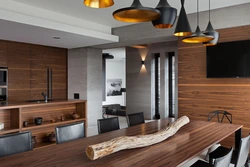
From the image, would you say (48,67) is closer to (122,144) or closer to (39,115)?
(39,115)

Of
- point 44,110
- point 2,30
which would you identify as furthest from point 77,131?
point 2,30

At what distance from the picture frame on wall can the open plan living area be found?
3241mm

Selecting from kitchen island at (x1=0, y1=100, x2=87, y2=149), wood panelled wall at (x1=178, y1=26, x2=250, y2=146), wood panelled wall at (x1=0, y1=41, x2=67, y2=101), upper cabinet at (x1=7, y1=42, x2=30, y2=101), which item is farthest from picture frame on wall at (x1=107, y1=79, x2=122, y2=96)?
wood panelled wall at (x1=178, y1=26, x2=250, y2=146)

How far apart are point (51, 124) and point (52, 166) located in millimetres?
2850

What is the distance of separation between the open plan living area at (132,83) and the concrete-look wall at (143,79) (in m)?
0.04

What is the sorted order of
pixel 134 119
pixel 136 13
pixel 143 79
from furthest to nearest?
pixel 143 79, pixel 134 119, pixel 136 13

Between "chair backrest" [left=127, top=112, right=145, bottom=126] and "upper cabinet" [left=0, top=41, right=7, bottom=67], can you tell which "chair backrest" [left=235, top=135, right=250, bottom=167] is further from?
"upper cabinet" [left=0, top=41, right=7, bottom=67]

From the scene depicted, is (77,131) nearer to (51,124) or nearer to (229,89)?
(51,124)

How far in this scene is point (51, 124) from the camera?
436 centimetres

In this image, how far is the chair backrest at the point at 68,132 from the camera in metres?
2.54

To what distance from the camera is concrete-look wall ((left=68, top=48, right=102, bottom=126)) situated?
6527 mm

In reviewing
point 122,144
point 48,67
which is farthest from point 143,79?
point 122,144

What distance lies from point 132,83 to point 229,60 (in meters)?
4.51

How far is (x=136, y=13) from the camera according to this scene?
208 centimetres
